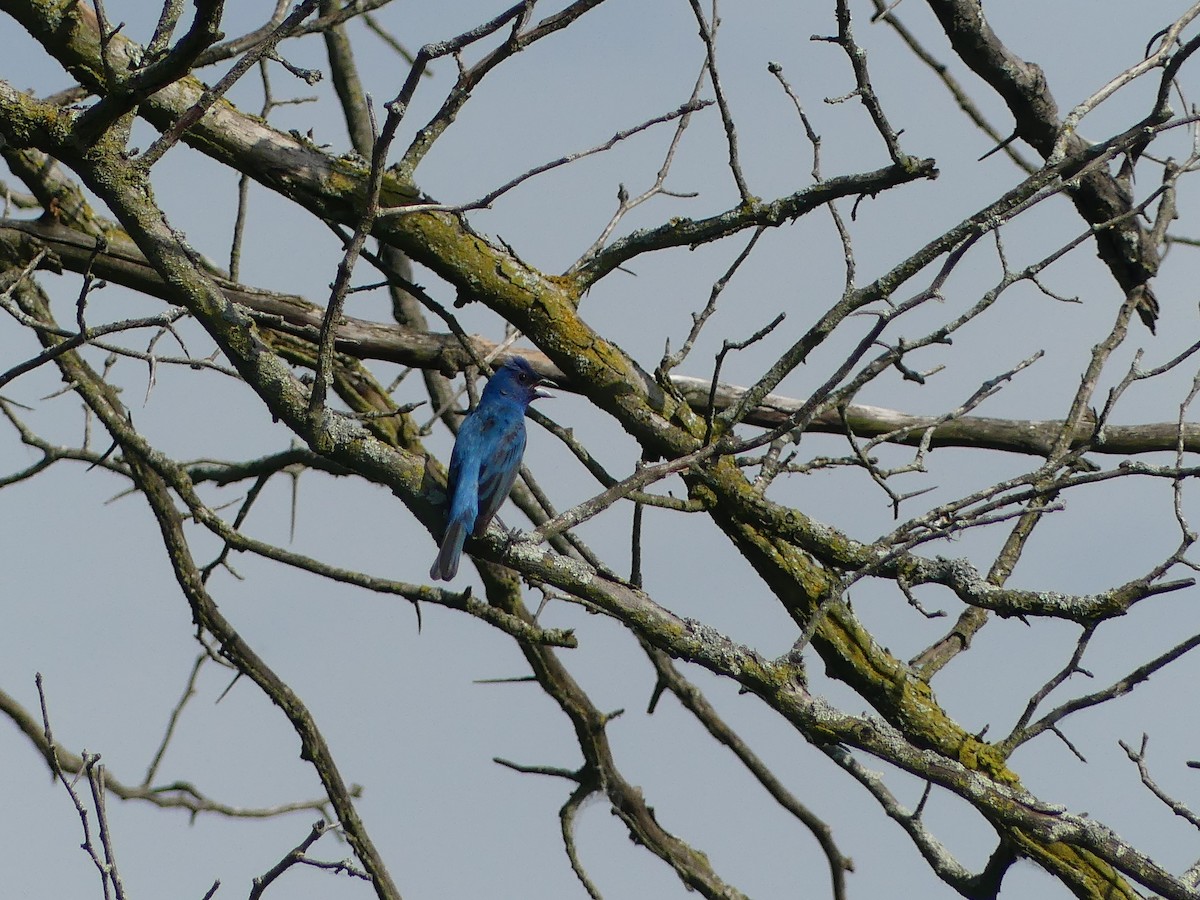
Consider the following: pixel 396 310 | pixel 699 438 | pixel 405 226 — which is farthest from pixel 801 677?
pixel 396 310

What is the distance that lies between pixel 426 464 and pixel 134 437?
5.11 feet

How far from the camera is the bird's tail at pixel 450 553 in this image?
3.91 m

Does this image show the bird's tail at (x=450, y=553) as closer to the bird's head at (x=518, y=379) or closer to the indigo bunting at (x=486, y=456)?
the indigo bunting at (x=486, y=456)

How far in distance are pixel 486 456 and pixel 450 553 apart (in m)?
0.88

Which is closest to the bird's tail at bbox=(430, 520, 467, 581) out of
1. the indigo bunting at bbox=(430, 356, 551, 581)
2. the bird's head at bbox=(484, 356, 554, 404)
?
the indigo bunting at bbox=(430, 356, 551, 581)

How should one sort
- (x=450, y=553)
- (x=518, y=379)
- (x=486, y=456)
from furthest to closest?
(x=518, y=379) < (x=486, y=456) < (x=450, y=553)

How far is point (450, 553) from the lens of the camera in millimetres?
4074

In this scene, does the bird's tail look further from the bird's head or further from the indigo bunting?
the bird's head

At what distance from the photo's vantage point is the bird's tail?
12.8 feet

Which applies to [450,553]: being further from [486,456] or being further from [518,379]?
[518,379]

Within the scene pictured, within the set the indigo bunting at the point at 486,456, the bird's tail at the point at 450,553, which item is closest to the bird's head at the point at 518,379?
the indigo bunting at the point at 486,456

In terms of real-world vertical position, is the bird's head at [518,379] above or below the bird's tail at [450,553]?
above

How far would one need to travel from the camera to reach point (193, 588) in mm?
4867

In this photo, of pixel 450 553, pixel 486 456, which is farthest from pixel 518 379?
pixel 450 553
